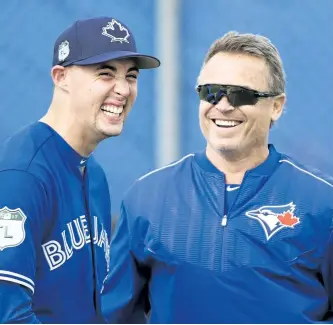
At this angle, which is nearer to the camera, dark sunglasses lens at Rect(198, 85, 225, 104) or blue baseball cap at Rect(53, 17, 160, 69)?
dark sunglasses lens at Rect(198, 85, 225, 104)

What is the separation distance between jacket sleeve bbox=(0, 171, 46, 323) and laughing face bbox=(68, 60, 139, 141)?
39 cm

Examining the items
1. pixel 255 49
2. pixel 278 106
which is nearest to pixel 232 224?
pixel 278 106

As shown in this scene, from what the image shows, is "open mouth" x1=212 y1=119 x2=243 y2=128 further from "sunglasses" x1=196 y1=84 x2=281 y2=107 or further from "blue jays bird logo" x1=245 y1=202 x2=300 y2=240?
"blue jays bird logo" x1=245 y1=202 x2=300 y2=240

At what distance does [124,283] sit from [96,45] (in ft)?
2.56

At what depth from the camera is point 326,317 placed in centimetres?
305

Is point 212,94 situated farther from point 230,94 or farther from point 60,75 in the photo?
point 60,75

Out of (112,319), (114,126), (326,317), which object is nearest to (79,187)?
(114,126)

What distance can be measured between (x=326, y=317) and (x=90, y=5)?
85.1 inches

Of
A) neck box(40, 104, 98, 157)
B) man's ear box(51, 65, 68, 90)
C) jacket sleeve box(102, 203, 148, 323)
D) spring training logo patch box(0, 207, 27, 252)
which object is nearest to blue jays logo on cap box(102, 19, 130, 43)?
man's ear box(51, 65, 68, 90)

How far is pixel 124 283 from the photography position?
10.4ft

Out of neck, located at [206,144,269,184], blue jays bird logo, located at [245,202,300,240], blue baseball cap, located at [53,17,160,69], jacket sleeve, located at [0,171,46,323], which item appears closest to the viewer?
jacket sleeve, located at [0,171,46,323]

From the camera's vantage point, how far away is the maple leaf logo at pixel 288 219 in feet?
9.89

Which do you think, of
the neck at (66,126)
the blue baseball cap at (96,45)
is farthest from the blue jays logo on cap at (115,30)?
the neck at (66,126)

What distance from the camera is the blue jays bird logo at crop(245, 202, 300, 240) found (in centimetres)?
301
